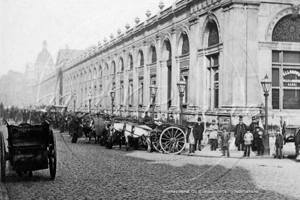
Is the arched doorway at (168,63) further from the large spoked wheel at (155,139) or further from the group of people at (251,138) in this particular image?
the large spoked wheel at (155,139)

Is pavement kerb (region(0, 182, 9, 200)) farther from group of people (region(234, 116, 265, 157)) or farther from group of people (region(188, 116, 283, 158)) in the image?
group of people (region(234, 116, 265, 157))

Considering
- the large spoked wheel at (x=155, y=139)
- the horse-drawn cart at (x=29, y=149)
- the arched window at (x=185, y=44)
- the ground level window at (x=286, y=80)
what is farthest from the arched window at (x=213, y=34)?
the horse-drawn cart at (x=29, y=149)

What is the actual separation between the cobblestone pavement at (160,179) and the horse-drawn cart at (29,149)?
38 centimetres

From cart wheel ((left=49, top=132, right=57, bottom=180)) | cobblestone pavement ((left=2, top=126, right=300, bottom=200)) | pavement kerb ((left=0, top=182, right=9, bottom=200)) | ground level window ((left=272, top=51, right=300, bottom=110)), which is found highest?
ground level window ((left=272, top=51, right=300, bottom=110))

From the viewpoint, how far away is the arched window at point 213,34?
22.9m

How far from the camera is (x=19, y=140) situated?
10000 millimetres

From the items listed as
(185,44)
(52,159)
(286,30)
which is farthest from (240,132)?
(185,44)

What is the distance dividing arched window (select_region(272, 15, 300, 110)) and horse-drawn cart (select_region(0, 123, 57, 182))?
14.7m

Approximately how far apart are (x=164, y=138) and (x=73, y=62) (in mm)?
54580

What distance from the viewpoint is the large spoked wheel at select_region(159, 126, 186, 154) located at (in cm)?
1548

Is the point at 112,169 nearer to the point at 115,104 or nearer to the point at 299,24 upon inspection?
the point at 299,24

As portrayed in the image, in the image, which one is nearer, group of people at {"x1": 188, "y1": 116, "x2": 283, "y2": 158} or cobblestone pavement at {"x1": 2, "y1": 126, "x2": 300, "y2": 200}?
cobblestone pavement at {"x1": 2, "y1": 126, "x2": 300, "y2": 200}

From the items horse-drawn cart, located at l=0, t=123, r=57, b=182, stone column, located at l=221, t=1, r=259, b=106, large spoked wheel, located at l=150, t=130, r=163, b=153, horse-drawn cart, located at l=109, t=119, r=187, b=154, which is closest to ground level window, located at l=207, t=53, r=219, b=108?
stone column, located at l=221, t=1, r=259, b=106

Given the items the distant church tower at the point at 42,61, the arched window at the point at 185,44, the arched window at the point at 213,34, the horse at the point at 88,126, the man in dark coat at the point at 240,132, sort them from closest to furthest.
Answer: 1. the man in dark coat at the point at 240,132
2. the horse at the point at 88,126
3. the arched window at the point at 213,34
4. the arched window at the point at 185,44
5. the distant church tower at the point at 42,61
